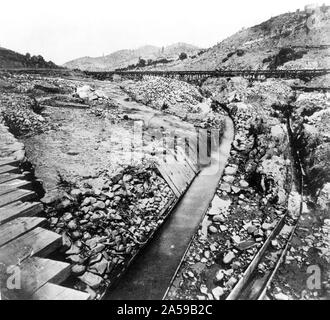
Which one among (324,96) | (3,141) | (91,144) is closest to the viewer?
(3,141)

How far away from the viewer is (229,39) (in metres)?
46.7

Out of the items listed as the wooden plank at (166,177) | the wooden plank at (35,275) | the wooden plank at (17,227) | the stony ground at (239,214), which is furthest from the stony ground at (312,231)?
the wooden plank at (17,227)

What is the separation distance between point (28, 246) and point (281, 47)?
118 ft

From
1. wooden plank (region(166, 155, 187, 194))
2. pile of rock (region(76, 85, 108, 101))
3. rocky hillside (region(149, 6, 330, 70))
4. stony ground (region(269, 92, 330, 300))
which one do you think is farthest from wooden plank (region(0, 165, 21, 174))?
rocky hillside (region(149, 6, 330, 70))

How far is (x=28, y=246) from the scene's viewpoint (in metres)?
3.75

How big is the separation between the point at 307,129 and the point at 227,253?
6.99m

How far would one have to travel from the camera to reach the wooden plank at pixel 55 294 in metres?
3.27

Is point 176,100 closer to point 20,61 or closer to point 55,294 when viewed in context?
point 55,294

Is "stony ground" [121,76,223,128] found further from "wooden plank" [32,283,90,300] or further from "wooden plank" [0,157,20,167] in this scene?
"wooden plank" [32,283,90,300]

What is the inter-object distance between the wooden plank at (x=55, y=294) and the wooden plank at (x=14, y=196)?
63.0 inches
